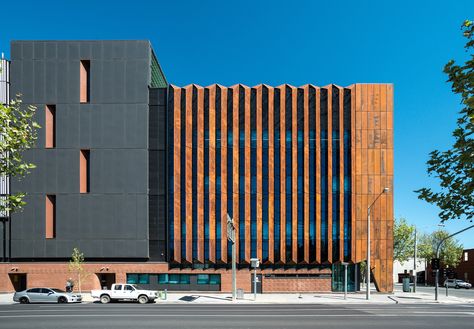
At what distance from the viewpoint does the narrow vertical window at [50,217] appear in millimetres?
45062

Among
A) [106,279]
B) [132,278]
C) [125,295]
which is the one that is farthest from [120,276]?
[125,295]

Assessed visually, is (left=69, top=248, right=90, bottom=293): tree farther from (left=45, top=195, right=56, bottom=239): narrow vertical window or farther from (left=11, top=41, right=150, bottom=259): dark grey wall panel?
(left=45, top=195, right=56, bottom=239): narrow vertical window

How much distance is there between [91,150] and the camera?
4547cm

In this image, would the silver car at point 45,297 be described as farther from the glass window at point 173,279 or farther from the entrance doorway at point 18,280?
the glass window at point 173,279

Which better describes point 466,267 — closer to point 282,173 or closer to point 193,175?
point 282,173

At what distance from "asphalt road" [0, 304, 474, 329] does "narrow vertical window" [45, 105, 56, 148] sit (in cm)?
2138

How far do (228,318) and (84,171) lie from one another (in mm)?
28342

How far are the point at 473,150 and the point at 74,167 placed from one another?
143ft

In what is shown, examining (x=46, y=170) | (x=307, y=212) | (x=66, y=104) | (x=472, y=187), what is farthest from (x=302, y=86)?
(x=472, y=187)

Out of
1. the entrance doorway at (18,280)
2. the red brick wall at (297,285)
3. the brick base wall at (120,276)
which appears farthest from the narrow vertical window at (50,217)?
the red brick wall at (297,285)

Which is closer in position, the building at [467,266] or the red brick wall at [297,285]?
the red brick wall at [297,285]

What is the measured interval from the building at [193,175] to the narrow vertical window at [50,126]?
12 cm

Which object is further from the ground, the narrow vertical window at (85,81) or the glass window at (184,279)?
the narrow vertical window at (85,81)

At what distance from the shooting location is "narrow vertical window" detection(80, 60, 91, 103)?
45969 millimetres
